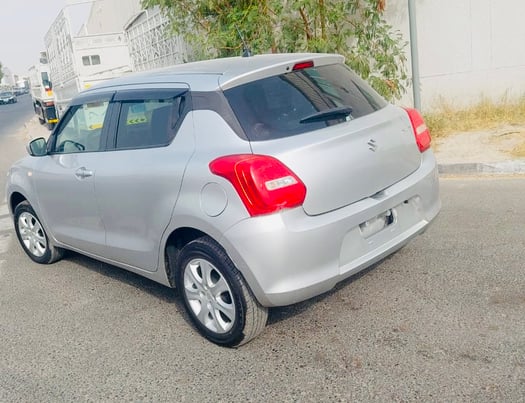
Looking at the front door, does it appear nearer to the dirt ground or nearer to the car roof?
the car roof

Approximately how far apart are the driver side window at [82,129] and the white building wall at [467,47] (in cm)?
693

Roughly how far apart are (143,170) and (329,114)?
1.29 meters

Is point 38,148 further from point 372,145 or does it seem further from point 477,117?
point 477,117

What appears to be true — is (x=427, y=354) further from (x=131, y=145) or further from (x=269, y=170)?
(x=131, y=145)

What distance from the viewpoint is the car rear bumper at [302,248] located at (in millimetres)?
3016

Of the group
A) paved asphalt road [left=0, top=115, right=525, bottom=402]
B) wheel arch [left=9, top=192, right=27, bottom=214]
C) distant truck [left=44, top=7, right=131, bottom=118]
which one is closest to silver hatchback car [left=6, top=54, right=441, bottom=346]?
paved asphalt road [left=0, top=115, right=525, bottom=402]

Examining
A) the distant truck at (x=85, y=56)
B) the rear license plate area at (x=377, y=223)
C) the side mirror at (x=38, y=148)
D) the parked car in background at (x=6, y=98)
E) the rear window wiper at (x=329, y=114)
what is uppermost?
the distant truck at (x=85, y=56)

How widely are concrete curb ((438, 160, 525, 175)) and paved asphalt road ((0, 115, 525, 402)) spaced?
2162 mm

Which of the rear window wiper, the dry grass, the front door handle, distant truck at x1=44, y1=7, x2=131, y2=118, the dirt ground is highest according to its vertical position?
distant truck at x1=44, y1=7, x2=131, y2=118

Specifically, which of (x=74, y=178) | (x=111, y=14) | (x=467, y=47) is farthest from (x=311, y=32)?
(x=111, y=14)

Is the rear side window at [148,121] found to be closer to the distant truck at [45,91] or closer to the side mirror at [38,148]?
the side mirror at [38,148]

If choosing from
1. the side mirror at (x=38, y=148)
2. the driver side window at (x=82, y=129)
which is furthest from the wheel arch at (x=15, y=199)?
the driver side window at (x=82, y=129)

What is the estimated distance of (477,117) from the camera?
9211 mm

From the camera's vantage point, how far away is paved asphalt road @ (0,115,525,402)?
2932 millimetres
